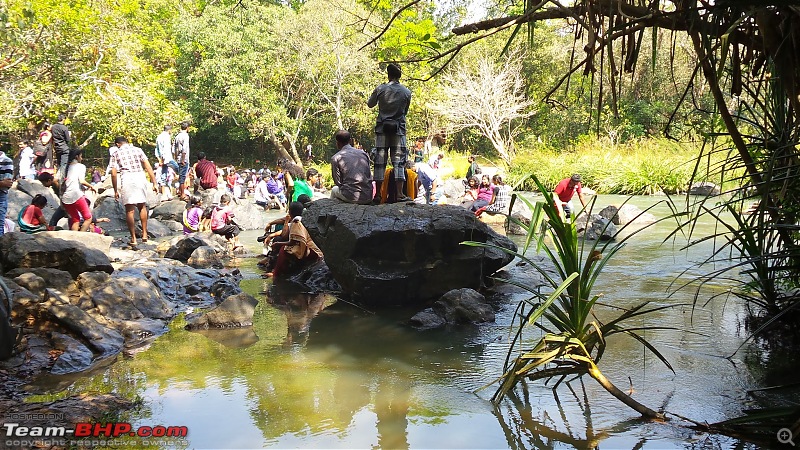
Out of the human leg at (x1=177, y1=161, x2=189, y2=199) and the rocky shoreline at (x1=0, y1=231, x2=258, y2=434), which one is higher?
the human leg at (x1=177, y1=161, x2=189, y2=199)

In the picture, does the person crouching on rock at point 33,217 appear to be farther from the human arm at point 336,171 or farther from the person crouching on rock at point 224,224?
the human arm at point 336,171

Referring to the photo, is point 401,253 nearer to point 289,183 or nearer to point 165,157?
point 289,183

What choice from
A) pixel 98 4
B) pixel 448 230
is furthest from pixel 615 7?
pixel 98 4

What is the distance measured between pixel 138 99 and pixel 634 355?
1714 centimetres

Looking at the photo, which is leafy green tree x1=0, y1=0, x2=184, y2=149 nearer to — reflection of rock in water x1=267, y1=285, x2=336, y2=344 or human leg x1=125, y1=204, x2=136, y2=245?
human leg x1=125, y1=204, x2=136, y2=245

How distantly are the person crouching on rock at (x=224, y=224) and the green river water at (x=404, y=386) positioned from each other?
4.86 meters

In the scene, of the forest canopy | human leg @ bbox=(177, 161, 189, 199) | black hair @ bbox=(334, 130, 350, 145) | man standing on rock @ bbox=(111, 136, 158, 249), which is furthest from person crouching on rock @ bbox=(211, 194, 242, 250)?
the forest canopy

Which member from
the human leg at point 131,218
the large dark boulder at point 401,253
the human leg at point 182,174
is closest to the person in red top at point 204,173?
the human leg at point 182,174

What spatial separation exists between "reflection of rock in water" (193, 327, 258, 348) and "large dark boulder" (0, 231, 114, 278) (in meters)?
1.77

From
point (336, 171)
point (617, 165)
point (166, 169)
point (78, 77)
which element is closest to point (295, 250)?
point (336, 171)

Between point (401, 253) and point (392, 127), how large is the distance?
1.66m

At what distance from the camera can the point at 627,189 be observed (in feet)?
68.8

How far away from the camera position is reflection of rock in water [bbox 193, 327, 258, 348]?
228 inches

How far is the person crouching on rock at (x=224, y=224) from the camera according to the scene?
11.3m
